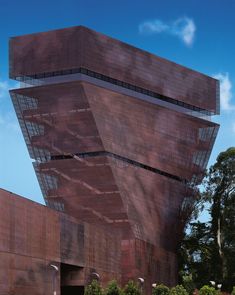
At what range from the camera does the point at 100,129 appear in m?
68.4

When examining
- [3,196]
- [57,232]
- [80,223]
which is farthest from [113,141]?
[3,196]

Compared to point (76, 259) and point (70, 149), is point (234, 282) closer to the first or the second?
point (70, 149)

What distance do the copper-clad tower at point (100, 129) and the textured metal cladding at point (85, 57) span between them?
0.09m

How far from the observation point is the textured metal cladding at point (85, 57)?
224ft

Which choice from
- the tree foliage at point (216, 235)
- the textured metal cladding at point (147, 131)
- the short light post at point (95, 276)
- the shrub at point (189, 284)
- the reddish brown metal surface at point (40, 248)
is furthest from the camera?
the tree foliage at point (216, 235)

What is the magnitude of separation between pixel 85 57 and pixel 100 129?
258 inches

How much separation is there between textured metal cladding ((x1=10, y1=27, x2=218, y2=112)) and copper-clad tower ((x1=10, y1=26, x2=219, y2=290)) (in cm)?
9

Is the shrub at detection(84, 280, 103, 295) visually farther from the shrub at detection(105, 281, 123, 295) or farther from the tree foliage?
the tree foliage

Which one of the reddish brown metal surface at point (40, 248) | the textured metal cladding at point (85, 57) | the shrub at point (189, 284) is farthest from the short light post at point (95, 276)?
the shrub at point (189, 284)

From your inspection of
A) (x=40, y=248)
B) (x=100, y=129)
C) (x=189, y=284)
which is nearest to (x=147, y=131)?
(x=100, y=129)

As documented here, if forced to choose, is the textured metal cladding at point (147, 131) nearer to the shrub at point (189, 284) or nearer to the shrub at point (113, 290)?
→ the shrub at point (189, 284)

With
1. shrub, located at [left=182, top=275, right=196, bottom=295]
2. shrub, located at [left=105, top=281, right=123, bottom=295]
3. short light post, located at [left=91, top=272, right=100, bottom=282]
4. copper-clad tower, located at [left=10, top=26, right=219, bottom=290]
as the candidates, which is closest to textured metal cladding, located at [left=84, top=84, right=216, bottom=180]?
copper-clad tower, located at [left=10, top=26, right=219, bottom=290]

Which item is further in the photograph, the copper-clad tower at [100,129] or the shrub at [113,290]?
the copper-clad tower at [100,129]

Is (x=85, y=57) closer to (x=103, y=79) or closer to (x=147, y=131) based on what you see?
(x=103, y=79)
